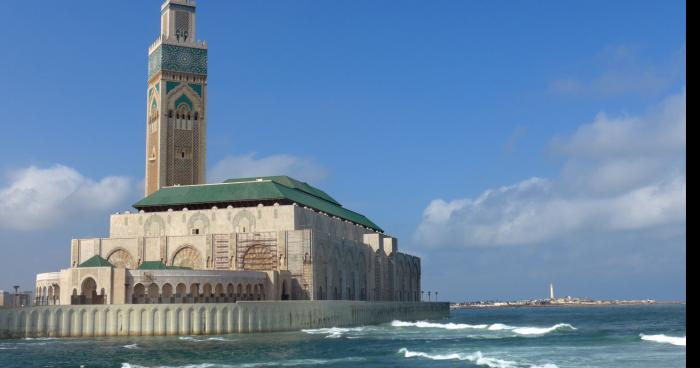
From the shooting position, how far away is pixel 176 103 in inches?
3996

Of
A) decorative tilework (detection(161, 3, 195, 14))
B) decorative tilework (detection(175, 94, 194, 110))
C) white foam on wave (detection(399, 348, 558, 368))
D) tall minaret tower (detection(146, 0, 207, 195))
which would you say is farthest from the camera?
decorative tilework (detection(161, 3, 195, 14))

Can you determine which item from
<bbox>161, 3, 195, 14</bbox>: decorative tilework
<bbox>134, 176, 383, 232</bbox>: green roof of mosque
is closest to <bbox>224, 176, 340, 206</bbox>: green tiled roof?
<bbox>134, 176, 383, 232</bbox>: green roof of mosque

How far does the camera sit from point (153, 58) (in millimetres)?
103312

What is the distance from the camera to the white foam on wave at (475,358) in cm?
4038

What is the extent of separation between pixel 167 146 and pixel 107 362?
5973cm

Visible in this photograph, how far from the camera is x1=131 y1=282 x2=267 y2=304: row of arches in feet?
236

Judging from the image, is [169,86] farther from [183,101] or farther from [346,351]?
[346,351]

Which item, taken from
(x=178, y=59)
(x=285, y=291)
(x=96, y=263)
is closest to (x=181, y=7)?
(x=178, y=59)

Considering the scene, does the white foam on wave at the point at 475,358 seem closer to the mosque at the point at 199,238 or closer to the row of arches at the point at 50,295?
the mosque at the point at 199,238

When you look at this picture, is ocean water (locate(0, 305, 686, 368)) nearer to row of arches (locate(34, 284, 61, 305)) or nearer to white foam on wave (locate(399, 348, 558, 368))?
white foam on wave (locate(399, 348, 558, 368))

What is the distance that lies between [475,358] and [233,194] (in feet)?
169

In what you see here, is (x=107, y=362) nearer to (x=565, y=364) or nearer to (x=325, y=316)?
(x=565, y=364)

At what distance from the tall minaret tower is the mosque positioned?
0.12 metres
